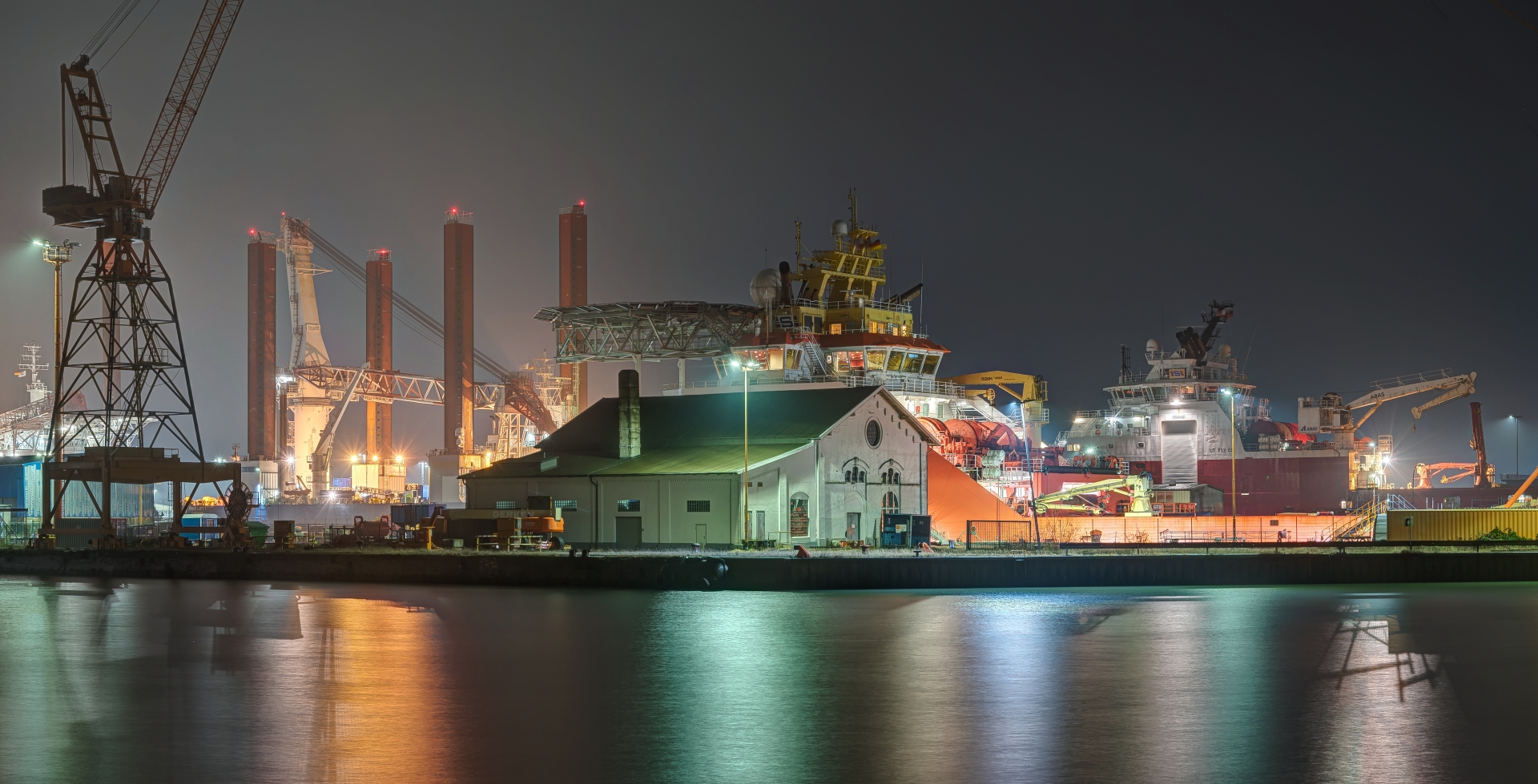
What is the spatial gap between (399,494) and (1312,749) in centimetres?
11248

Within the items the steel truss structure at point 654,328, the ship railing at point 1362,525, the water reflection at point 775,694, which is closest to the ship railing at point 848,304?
the steel truss structure at point 654,328

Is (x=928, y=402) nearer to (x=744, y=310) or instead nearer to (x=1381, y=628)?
(x=744, y=310)

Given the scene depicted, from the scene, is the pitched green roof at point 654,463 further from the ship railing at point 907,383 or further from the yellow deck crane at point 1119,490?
the yellow deck crane at point 1119,490

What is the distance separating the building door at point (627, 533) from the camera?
50.3 m

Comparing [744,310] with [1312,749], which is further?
[744,310]

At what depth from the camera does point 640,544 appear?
4997 cm

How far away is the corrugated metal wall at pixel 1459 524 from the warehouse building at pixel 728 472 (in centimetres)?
1908

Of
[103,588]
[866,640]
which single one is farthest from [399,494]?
[866,640]

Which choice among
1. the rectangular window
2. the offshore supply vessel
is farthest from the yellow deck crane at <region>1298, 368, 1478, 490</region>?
the rectangular window

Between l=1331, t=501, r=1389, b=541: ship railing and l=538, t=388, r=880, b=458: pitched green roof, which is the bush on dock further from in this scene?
l=538, t=388, r=880, b=458: pitched green roof

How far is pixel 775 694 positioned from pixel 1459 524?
4327 cm

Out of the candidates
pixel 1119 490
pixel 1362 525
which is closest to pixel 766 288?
pixel 1119 490

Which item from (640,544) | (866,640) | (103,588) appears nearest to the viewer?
(866,640)

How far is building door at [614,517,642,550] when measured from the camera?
5028 centimetres
